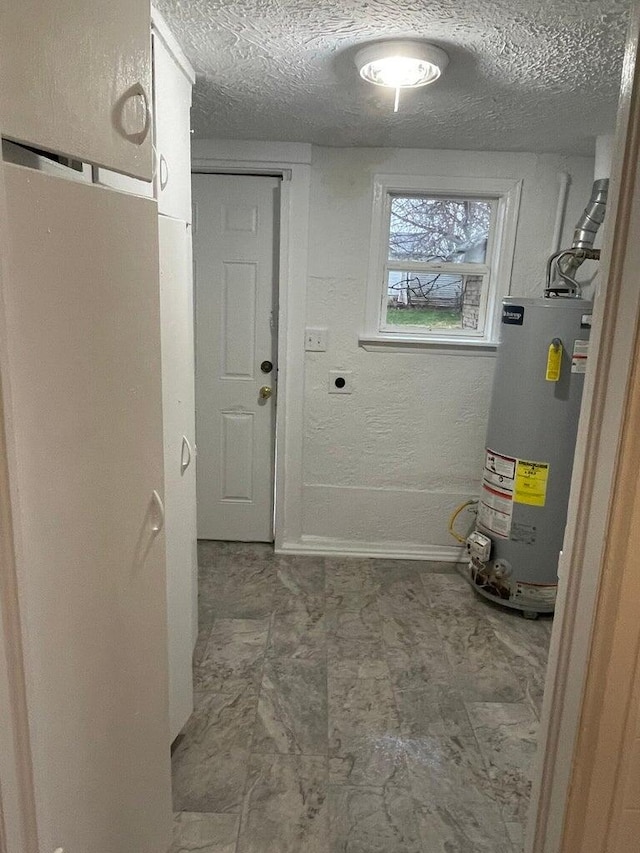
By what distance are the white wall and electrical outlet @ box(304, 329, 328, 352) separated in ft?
0.11

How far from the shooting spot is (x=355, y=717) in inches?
84.9

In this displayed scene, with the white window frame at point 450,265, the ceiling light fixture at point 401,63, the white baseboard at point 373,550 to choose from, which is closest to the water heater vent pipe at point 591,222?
the white window frame at point 450,265

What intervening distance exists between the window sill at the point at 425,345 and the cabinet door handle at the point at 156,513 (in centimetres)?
207

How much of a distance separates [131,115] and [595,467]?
948 mm

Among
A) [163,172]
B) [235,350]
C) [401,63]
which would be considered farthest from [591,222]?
[163,172]

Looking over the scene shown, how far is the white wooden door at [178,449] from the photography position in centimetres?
160

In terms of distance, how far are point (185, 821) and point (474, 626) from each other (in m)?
1.52

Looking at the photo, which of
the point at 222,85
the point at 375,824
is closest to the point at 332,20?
the point at 222,85

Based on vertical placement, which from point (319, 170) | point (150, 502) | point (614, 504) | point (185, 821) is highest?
point (319, 170)

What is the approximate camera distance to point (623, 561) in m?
0.87

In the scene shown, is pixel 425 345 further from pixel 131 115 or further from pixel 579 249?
pixel 131 115

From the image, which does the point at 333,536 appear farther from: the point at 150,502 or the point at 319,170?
the point at 150,502

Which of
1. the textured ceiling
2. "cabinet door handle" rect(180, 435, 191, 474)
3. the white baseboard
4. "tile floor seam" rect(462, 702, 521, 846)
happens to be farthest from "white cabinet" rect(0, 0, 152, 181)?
the white baseboard

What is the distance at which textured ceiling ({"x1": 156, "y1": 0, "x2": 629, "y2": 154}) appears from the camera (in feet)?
4.91
